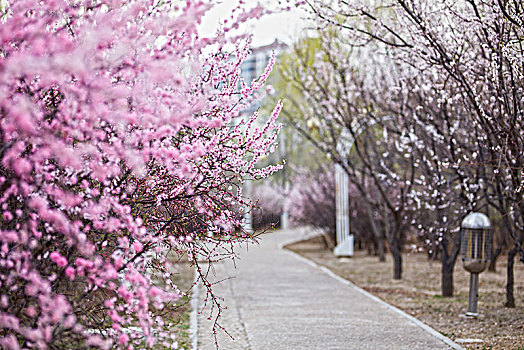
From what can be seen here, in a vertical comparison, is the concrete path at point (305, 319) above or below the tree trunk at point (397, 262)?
below

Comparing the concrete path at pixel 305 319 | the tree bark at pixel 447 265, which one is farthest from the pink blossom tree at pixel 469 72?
the concrete path at pixel 305 319

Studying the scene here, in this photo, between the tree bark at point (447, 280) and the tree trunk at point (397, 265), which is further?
the tree trunk at point (397, 265)

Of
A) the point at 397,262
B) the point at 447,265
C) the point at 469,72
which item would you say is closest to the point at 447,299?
the point at 447,265

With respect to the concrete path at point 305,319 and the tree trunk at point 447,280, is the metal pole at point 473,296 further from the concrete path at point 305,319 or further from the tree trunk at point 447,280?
the tree trunk at point 447,280

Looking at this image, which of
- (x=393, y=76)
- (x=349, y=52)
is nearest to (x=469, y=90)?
(x=393, y=76)

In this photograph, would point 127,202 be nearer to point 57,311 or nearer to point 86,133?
point 86,133

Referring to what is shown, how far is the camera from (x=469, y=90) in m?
5.84

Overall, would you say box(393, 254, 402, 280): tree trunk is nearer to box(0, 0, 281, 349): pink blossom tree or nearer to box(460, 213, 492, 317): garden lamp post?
box(460, 213, 492, 317): garden lamp post

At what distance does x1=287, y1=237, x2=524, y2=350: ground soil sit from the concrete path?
42 cm

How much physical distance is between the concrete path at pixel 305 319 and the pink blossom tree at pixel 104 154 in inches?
67.5

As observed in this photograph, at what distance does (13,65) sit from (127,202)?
1614 mm

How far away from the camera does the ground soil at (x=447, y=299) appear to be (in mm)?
7094

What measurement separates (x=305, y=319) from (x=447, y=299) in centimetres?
299

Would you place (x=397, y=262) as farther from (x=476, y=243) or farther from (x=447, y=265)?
(x=476, y=243)
